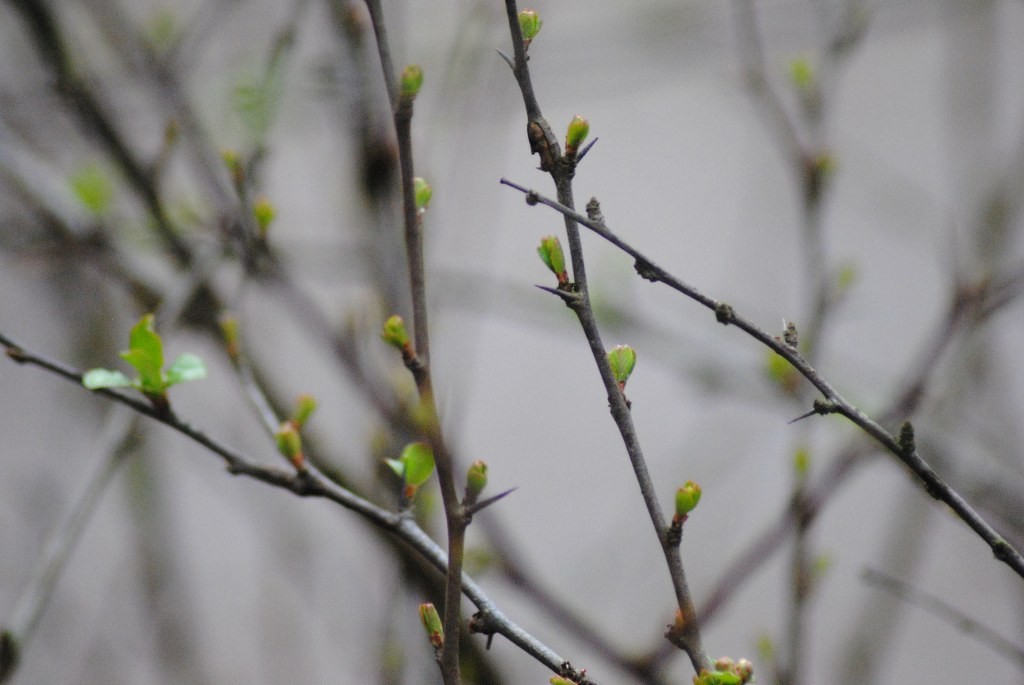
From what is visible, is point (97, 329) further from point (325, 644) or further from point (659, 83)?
point (659, 83)

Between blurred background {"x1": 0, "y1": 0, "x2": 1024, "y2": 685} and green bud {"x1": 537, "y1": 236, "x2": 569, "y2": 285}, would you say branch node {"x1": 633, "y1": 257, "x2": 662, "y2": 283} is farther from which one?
blurred background {"x1": 0, "y1": 0, "x2": 1024, "y2": 685}

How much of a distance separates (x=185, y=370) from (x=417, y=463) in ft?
0.45

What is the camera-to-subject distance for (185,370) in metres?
0.41

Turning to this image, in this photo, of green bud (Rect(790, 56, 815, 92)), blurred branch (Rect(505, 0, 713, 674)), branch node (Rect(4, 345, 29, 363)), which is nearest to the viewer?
blurred branch (Rect(505, 0, 713, 674))

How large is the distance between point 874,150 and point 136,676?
186 centimetres

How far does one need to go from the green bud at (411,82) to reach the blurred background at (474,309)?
1.34 ft

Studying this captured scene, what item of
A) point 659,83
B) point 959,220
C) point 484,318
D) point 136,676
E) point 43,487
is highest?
point 659,83

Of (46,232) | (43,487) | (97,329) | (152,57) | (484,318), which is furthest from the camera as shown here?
(484,318)

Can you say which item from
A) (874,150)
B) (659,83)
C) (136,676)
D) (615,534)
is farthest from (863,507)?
(136,676)

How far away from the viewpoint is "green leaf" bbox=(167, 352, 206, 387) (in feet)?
1.30

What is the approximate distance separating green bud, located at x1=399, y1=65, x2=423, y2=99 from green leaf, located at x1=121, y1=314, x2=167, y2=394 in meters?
0.17

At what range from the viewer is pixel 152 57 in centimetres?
79

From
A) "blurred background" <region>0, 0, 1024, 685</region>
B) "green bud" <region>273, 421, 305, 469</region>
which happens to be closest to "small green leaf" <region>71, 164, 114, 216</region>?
"blurred background" <region>0, 0, 1024, 685</region>

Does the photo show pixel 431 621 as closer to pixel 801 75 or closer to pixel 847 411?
pixel 847 411
